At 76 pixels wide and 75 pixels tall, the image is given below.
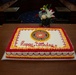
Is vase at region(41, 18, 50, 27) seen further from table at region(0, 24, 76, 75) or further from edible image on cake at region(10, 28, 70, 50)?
table at region(0, 24, 76, 75)

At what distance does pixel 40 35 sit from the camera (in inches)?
51.9

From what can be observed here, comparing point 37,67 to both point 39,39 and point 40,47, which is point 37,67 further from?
point 39,39

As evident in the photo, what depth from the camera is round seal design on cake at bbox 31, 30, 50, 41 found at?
1.26 m

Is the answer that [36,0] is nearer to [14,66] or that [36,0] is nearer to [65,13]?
[65,13]

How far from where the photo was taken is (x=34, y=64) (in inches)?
40.7

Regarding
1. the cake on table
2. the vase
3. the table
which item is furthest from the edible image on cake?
the vase

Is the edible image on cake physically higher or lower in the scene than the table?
higher

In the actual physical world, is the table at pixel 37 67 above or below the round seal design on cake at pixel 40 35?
below

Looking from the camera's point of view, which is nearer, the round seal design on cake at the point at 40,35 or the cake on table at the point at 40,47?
the cake on table at the point at 40,47

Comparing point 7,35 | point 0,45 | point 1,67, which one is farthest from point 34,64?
point 7,35

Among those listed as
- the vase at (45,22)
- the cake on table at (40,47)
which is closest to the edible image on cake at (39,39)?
the cake on table at (40,47)

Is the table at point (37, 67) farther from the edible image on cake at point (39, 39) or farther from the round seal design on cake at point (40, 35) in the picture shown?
the round seal design on cake at point (40, 35)

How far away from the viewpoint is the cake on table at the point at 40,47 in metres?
1.08

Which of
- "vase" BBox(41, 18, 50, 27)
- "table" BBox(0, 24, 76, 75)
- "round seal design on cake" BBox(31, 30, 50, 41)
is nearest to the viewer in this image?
"table" BBox(0, 24, 76, 75)
